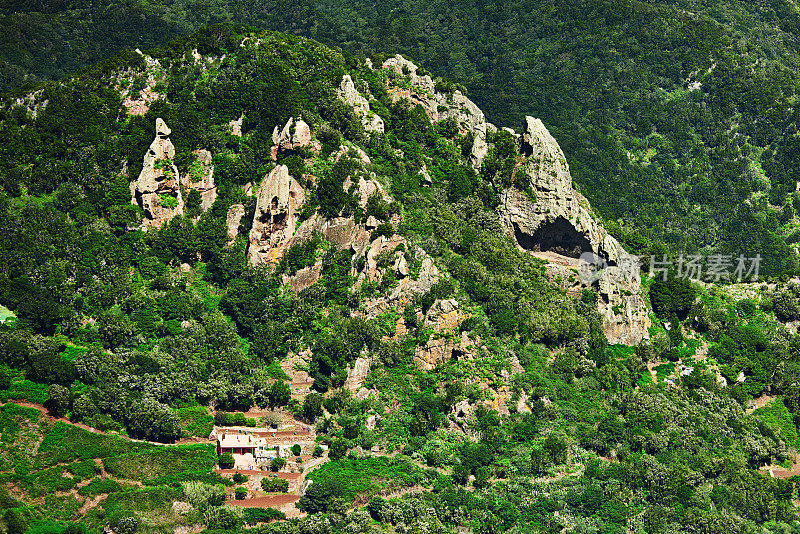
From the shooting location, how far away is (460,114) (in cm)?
14562

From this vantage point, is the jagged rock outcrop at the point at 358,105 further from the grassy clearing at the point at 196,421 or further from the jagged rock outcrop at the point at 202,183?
the grassy clearing at the point at 196,421

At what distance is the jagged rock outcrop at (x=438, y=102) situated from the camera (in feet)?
474

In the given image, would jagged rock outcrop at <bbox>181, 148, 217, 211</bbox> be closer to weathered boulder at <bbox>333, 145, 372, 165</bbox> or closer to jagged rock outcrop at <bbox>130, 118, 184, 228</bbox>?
jagged rock outcrop at <bbox>130, 118, 184, 228</bbox>

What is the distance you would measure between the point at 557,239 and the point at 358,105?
29705 mm

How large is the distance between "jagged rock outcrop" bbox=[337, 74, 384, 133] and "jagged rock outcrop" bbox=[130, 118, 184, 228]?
76.9ft

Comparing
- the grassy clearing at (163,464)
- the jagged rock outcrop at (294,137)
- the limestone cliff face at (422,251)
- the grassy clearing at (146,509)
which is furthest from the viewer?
the jagged rock outcrop at (294,137)

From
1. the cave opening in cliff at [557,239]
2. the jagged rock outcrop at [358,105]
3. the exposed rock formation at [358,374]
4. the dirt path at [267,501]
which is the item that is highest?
the jagged rock outcrop at [358,105]

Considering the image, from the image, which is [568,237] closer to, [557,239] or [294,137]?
[557,239]

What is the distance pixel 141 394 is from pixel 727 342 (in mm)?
71042

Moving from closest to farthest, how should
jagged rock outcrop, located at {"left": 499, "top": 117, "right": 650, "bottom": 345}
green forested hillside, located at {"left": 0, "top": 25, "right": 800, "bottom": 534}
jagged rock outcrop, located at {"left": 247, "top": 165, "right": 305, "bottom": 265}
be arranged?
green forested hillside, located at {"left": 0, "top": 25, "right": 800, "bottom": 534}
jagged rock outcrop, located at {"left": 247, "top": 165, "right": 305, "bottom": 265}
jagged rock outcrop, located at {"left": 499, "top": 117, "right": 650, "bottom": 345}

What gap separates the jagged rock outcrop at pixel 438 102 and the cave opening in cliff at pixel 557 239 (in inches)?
636

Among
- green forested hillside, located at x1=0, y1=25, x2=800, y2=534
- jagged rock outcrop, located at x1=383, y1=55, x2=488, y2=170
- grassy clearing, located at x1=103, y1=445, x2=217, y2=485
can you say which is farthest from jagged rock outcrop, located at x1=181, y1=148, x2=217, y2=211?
grassy clearing, located at x1=103, y1=445, x2=217, y2=485

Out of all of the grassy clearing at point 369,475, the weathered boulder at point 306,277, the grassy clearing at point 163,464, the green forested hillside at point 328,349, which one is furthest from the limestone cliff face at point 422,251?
the grassy clearing at point 163,464

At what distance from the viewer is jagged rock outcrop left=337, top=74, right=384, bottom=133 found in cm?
13462
